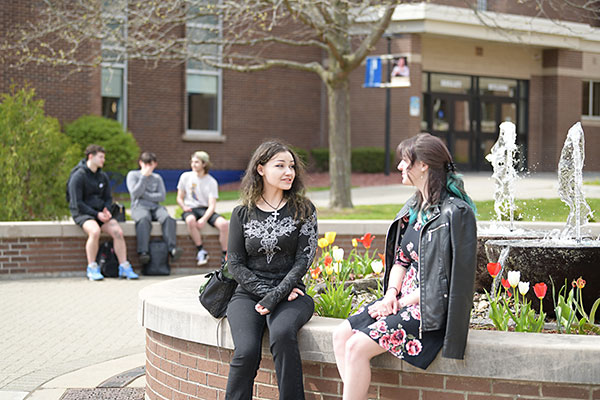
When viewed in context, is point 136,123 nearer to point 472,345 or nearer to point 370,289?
point 370,289

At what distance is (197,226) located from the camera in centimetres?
1211

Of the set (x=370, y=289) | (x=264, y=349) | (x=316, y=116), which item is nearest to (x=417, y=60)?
(x=316, y=116)

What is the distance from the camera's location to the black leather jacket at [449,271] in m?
4.09

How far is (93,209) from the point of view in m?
11.4

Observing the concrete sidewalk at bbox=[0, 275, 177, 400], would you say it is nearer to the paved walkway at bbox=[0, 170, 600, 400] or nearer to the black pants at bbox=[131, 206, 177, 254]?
the paved walkway at bbox=[0, 170, 600, 400]

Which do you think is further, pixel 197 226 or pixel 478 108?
pixel 478 108

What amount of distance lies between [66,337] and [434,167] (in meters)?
4.72

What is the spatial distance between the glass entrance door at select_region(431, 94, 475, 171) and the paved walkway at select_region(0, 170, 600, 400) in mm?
17937

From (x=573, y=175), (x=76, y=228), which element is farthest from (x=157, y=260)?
(x=573, y=175)

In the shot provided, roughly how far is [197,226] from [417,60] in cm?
1534

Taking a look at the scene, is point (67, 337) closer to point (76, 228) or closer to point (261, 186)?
point (261, 186)

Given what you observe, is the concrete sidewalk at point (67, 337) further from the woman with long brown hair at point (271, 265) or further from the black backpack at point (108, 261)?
the woman with long brown hair at point (271, 265)

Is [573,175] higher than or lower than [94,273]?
higher

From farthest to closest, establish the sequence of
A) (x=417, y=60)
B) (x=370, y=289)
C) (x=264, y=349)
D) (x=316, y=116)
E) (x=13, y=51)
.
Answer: (x=316, y=116), (x=417, y=60), (x=13, y=51), (x=370, y=289), (x=264, y=349)
